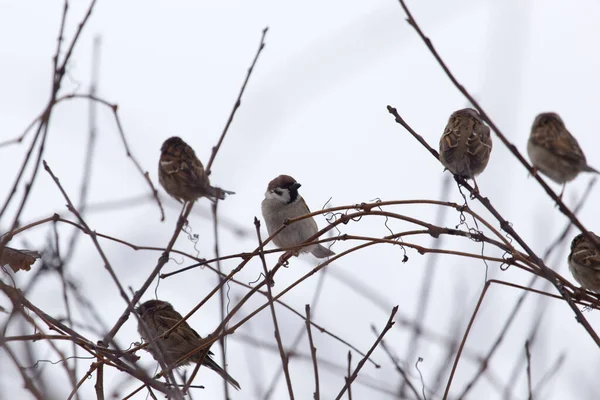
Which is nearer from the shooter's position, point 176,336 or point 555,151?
point 176,336

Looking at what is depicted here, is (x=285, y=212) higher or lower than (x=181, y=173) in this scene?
lower

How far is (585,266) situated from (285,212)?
1871mm

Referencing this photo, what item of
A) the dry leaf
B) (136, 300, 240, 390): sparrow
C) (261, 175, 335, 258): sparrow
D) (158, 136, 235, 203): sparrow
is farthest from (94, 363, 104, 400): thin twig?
(261, 175, 335, 258): sparrow

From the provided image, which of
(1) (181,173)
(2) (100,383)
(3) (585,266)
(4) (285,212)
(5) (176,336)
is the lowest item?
(2) (100,383)

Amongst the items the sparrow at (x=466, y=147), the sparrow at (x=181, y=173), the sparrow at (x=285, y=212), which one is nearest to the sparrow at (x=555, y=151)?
the sparrow at (x=466, y=147)

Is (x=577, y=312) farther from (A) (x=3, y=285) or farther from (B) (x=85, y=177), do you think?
(B) (x=85, y=177)

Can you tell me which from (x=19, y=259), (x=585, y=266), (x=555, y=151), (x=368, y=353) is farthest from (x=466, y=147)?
(x=19, y=259)

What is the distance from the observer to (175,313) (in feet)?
14.2

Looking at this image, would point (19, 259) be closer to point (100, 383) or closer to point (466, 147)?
point (100, 383)

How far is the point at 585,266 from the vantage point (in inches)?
174

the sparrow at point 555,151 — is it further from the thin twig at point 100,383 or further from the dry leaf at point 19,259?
the dry leaf at point 19,259

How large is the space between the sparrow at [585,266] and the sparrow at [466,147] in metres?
0.74

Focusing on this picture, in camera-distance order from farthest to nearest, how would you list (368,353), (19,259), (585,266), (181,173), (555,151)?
(181,173)
(555,151)
(585,266)
(19,259)
(368,353)

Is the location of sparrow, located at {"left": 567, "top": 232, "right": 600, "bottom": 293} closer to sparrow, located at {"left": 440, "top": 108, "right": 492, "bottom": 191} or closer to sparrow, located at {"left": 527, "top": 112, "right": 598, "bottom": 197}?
sparrow, located at {"left": 527, "top": 112, "right": 598, "bottom": 197}
